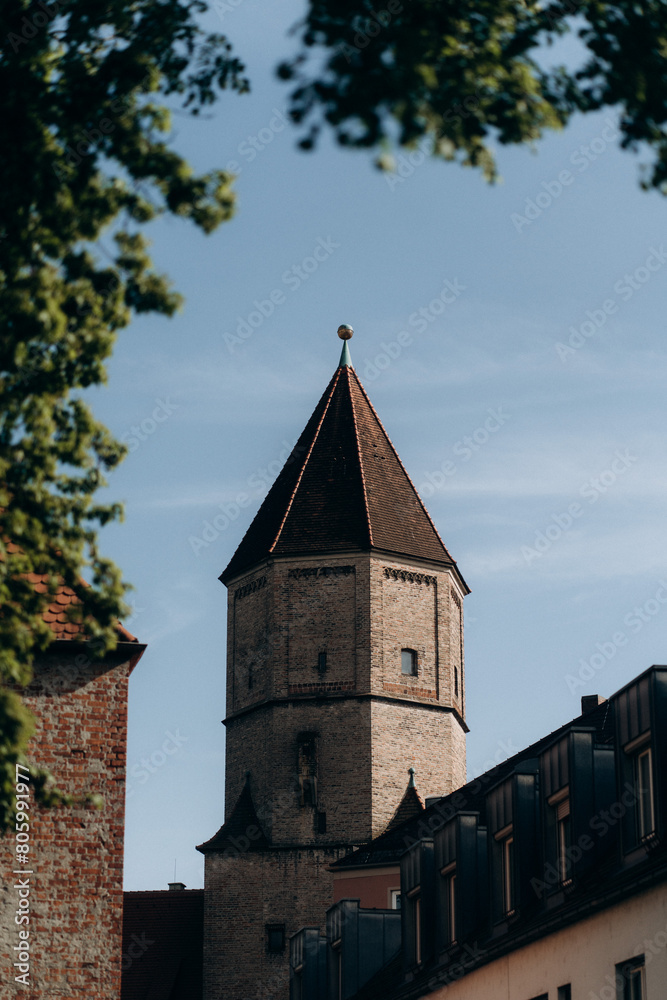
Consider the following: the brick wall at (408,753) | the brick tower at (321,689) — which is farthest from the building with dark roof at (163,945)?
the brick wall at (408,753)

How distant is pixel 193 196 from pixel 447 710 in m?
34.8

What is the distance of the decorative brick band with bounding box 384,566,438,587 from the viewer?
1704 inches

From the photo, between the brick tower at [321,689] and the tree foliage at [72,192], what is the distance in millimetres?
31650

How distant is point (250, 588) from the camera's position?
44375 mm

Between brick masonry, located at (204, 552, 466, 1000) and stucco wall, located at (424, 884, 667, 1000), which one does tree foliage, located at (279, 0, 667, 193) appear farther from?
brick masonry, located at (204, 552, 466, 1000)

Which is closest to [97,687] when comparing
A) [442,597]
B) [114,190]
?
[114,190]

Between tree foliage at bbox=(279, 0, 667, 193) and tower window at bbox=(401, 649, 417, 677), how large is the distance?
114 ft

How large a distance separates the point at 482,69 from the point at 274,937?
3431 centimetres

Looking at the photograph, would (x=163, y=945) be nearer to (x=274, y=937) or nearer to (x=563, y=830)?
(x=274, y=937)

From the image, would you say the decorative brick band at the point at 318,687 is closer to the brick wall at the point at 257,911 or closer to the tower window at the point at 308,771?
the tower window at the point at 308,771

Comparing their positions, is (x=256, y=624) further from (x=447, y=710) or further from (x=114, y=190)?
(x=114, y=190)

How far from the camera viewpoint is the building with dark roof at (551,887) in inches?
620

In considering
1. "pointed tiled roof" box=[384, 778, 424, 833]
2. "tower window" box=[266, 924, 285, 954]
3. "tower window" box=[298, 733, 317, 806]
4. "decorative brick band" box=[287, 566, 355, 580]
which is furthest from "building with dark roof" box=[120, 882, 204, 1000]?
"decorative brick band" box=[287, 566, 355, 580]

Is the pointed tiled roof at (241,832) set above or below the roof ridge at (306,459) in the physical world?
below
